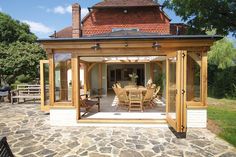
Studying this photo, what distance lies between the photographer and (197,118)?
7078 mm

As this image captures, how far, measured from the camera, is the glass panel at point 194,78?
23.1ft

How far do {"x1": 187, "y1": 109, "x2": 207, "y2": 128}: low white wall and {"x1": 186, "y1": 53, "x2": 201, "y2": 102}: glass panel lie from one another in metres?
0.43

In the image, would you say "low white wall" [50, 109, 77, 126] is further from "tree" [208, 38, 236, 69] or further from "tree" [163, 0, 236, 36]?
"tree" [208, 38, 236, 69]

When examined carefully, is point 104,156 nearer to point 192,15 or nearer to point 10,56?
point 10,56

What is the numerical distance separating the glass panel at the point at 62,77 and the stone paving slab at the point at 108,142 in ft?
4.00

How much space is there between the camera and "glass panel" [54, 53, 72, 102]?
7422mm

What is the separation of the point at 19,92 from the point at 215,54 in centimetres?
2184

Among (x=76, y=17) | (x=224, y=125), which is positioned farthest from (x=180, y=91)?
(x=76, y=17)

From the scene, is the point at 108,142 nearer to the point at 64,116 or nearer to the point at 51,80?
the point at 64,116

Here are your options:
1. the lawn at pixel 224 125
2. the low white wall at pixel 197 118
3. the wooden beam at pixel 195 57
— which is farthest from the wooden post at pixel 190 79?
the lawn at pixel 224 125

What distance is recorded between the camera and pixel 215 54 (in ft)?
76.9

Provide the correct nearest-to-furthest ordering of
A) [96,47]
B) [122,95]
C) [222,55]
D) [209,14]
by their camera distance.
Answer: [96,47], [122,95], [209,14], [222,55]

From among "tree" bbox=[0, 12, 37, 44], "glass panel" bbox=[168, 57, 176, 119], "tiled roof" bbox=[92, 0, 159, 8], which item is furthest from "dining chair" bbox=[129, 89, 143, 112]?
"tree" bbox=[0, 12, 37, 44]

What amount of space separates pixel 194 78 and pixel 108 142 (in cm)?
391
